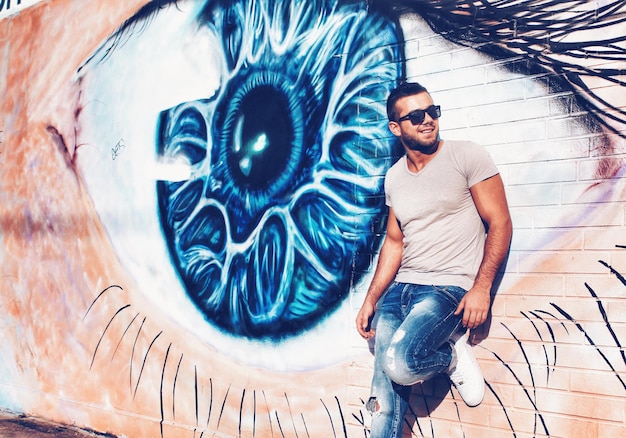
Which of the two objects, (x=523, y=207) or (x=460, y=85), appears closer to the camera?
(x=523, y=207)

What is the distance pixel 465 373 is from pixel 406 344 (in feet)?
1.34

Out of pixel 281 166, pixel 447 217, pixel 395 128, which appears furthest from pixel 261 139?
pixel 447 217

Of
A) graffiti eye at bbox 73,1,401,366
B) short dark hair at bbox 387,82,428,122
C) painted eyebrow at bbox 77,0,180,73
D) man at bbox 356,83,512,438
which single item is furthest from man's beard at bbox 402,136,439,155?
painted eyebrow at bbox 77,0,180,73

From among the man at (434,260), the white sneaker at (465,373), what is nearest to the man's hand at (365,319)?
the man at (434,260)

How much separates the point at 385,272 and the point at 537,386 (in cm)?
93

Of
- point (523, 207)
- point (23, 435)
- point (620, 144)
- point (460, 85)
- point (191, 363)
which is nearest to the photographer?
point (620, 144)

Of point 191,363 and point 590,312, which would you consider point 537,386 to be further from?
point 191,363

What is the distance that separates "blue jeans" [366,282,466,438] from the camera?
3.23 metres

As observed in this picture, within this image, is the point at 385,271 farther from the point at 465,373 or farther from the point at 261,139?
the point at 261,139

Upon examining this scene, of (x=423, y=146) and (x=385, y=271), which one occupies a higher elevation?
(x=423, y=146)

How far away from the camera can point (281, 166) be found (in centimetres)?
464

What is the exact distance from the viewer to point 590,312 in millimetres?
3242

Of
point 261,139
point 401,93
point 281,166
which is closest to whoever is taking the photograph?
point 401,93

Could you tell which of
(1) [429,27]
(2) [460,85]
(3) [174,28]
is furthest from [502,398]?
(3) [174,28]
